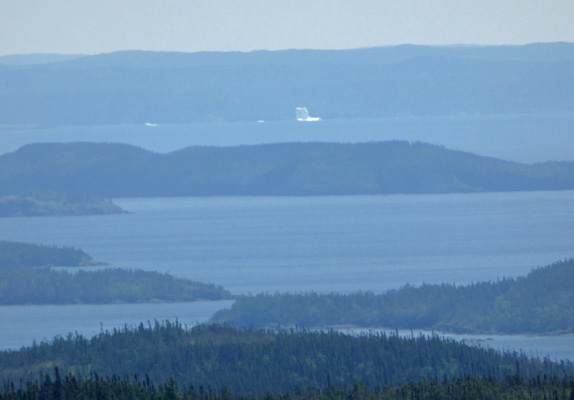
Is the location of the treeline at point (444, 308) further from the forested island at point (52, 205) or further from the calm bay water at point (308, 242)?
the forested island at point (52, 205)

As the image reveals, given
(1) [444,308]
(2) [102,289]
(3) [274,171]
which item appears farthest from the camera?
(3) [274,171]

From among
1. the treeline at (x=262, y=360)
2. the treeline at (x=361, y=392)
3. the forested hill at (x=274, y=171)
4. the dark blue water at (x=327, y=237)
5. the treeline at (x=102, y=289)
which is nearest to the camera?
the treeline at (x=361, y=392)

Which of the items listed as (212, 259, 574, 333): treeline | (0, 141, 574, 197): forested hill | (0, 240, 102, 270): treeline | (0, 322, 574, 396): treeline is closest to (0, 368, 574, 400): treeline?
(0, 322, 574, 396): treeline

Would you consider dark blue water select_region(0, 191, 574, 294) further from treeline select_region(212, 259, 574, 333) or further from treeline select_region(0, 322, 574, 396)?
treeline select_region(0, 322, 574, 396)

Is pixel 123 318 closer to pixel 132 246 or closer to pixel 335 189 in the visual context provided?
pixel 132 246

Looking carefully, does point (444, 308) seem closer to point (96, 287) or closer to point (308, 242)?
point (96, 287)

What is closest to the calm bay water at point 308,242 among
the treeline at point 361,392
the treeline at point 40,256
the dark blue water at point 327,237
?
the dark blue water at point 327,237

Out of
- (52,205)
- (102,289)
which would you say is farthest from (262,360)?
(52,205)
